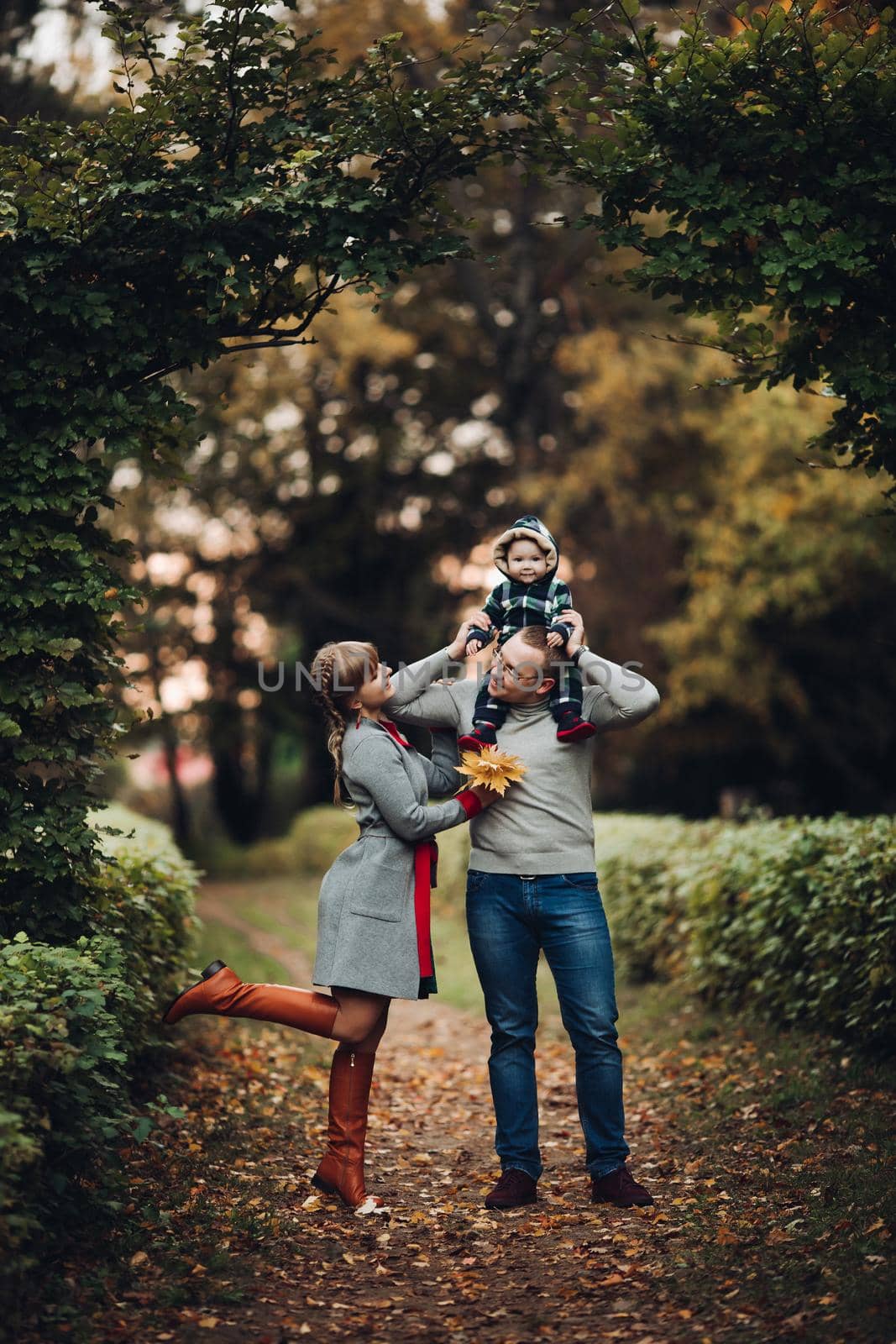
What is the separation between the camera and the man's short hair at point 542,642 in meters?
4.61

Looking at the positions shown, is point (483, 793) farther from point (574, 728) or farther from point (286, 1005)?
point (286, 1005)

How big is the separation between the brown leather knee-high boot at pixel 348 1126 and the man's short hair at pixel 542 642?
5.37 feet

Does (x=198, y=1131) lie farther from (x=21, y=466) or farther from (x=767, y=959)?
(x=767, y=959)

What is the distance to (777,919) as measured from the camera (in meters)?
6.92

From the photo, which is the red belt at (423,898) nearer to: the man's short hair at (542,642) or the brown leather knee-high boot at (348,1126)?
the brown leather knee-high boot at (348,1126)

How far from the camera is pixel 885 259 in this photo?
4.86 meters

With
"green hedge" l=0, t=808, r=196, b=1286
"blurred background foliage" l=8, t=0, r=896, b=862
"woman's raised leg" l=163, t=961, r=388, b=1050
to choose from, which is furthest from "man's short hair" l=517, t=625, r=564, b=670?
"blurred background foliage" l=8, t=0, r=896, b=862

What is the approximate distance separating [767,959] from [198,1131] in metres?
3.44

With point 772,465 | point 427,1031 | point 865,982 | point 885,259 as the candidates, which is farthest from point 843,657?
point 885,259

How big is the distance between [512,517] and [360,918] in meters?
18.4

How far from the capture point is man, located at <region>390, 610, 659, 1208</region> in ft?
14.9

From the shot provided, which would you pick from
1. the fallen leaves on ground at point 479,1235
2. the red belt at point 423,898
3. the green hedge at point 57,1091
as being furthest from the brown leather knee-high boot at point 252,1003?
the fallen leaves on ground at point 479,1235

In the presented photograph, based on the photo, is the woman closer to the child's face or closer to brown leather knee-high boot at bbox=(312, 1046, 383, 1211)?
brown leather knee-high boot at bbox=(312, 1046, 383, 1211)

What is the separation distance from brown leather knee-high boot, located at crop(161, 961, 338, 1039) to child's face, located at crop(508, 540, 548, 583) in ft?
5.75
